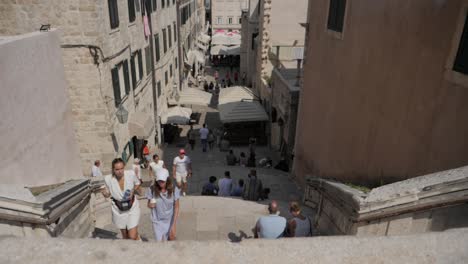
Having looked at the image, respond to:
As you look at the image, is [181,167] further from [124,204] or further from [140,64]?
[140,64]

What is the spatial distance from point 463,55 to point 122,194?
18.6 feet

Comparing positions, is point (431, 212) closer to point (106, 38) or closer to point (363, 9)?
point (363, 9)

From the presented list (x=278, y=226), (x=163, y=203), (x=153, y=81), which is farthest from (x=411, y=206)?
(x=153, y=81)

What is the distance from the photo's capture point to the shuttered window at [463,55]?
196 inches

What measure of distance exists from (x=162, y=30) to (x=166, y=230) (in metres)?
18.7

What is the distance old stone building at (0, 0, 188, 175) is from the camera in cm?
948

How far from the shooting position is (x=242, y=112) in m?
20.3

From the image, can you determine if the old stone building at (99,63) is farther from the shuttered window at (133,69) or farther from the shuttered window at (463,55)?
the shuttered window at (463,55)

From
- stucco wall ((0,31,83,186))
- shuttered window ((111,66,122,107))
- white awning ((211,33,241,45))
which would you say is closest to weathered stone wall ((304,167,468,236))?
stucco wall ((0,31,83,186))

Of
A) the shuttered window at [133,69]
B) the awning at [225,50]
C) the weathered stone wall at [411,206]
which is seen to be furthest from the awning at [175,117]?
the awning at [225,50]

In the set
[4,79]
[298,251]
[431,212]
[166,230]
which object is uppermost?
[4,79]

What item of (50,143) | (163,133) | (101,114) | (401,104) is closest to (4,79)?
(50,143)

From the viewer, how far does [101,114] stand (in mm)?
10797

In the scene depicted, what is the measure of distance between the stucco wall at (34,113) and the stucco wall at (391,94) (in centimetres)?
706
